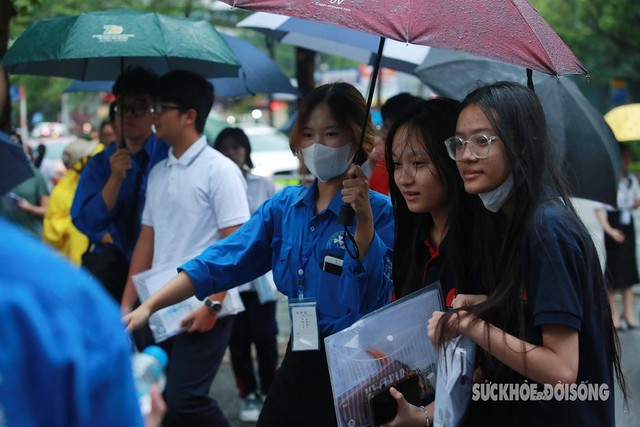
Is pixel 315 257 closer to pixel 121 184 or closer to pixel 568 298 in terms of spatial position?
pixel 568 298

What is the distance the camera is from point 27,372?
3.64ft

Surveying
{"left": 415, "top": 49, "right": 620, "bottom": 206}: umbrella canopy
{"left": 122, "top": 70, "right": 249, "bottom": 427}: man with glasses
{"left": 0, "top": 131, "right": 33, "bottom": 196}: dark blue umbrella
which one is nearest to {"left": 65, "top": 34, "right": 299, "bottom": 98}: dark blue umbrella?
{"left": 415, "top": 49, "right": 620, "bottom": 206}: umbrella canopy

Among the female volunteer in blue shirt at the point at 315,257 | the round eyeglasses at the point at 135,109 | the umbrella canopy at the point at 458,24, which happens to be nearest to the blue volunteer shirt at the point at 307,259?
the female volunteer in blue shirt at the point at 315,257

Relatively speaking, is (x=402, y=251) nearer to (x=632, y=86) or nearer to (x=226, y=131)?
(x=226, y=131)

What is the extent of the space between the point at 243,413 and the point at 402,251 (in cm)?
349

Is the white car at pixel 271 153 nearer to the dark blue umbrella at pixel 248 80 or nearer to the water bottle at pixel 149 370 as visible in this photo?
the dark blue umbrella at pixel 248 80

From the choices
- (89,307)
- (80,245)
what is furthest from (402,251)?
(80,245)

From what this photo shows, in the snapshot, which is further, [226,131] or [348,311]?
[226,131]

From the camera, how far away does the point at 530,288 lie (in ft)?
7.89

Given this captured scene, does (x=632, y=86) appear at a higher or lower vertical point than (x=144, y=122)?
lower

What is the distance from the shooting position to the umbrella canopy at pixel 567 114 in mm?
4891

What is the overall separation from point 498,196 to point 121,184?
2812mm

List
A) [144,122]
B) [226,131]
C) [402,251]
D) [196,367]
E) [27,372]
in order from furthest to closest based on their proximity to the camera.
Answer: [226,131]
[144,122]
[196,367]
[402,251]
[27,372]

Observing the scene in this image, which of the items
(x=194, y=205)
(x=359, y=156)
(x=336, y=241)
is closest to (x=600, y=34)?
(x=194, y=205)
